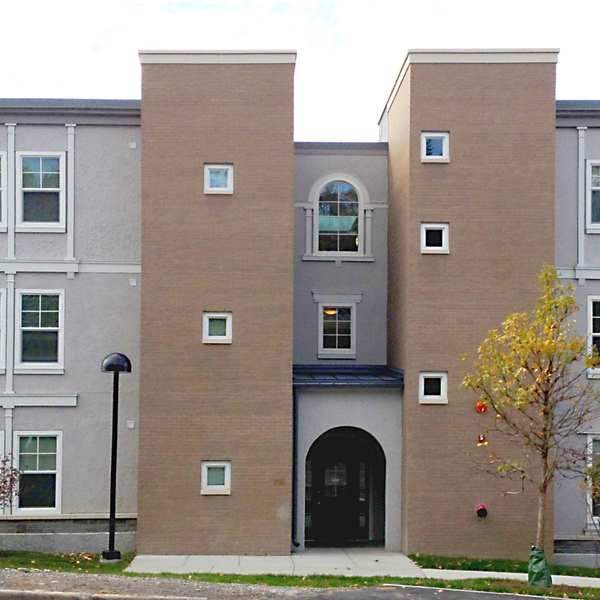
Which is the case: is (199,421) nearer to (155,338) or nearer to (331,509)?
→ (155,338)

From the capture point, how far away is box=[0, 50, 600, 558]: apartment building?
→ 53.3 ft

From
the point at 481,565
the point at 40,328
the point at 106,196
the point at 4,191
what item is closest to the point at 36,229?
the point at 4,191

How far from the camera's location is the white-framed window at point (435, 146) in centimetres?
1659

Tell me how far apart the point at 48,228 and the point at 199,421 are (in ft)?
17.8

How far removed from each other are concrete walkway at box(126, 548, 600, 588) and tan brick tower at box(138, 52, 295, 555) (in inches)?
40.0

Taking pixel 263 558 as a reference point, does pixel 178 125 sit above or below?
above

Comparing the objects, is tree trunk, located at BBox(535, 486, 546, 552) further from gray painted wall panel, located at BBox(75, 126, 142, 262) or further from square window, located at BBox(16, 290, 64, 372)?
square window, located at BBox(16, 290, 64, 372)

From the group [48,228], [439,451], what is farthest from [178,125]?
[439,451]

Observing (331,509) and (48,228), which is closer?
(48,228)

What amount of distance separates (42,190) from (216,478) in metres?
7.35

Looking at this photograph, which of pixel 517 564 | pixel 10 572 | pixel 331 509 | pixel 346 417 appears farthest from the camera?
pixel 331 509

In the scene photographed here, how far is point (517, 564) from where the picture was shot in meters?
15.7

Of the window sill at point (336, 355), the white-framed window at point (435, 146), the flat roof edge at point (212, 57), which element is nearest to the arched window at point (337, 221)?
the window sill at point (336, 355)

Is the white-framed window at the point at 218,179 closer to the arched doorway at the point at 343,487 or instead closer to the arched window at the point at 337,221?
the arched window at the point at 337,221
